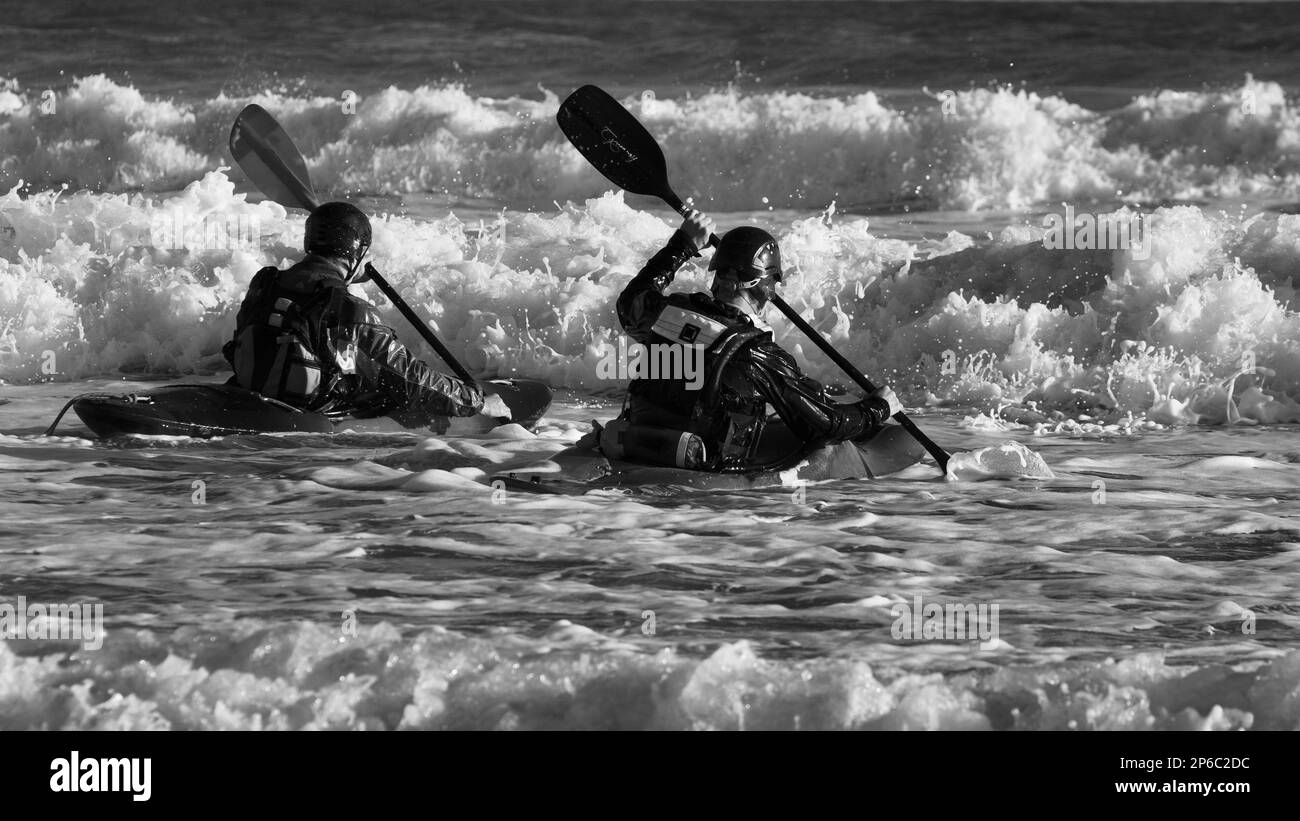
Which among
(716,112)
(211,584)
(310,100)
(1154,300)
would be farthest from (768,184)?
(211,584)

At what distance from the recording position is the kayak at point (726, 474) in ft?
26.8

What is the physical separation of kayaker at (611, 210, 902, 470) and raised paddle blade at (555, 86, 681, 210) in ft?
5.17

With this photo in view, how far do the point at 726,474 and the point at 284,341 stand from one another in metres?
2.62

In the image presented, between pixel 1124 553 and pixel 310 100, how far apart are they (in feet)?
67.7

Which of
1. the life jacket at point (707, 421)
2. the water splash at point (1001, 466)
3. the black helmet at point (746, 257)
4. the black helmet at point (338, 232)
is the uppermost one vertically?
the black helmet at point (338, 232)

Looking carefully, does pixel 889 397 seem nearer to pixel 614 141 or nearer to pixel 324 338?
pixel 614 141

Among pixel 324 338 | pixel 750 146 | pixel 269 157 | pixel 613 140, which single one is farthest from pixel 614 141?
pixel 750 146

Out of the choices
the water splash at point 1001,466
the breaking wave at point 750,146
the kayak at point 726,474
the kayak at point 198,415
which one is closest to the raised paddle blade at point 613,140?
the kayak at point 726,474

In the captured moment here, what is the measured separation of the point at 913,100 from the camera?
2572 cm

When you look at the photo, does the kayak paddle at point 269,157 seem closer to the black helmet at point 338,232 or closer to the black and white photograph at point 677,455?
the black and white photograph at point 677,455

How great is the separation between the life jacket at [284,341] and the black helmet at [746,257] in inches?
92.1

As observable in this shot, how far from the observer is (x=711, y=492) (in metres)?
8.20

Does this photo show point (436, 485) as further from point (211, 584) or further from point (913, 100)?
point (913, 100)

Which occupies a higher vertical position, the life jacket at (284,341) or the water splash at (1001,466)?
the life jacket at (284,341)
